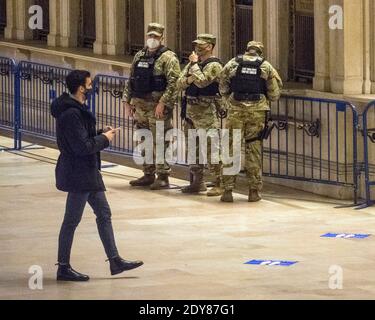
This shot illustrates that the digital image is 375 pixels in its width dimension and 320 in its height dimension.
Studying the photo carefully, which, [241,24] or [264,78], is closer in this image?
[264,78]

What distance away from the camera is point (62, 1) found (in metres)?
27.2

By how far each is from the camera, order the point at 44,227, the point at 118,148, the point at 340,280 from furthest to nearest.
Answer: the point at 118,148 → the point at 44,227 → the point at 340,280

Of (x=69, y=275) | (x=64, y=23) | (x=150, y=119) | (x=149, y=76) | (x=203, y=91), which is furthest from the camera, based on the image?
(x=64, y=23)

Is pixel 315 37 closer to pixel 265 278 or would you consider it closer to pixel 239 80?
pixel 239 80

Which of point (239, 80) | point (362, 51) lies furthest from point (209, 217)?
point (362, 51)

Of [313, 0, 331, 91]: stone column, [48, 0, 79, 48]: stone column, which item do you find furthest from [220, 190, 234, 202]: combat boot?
[48, 0, 79, 48]: stone column

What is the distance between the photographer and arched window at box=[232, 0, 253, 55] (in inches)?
839

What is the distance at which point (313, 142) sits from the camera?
18.9 metres

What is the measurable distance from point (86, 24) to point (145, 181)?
8.05 metres

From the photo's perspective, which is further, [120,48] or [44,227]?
[120,48]

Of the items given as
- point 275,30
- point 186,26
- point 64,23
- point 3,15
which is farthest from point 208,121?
point 3,15

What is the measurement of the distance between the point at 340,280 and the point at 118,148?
875 centimetres

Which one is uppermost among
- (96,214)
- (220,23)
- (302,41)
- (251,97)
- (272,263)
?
(220,23)

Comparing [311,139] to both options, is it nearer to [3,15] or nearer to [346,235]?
[346,235]
